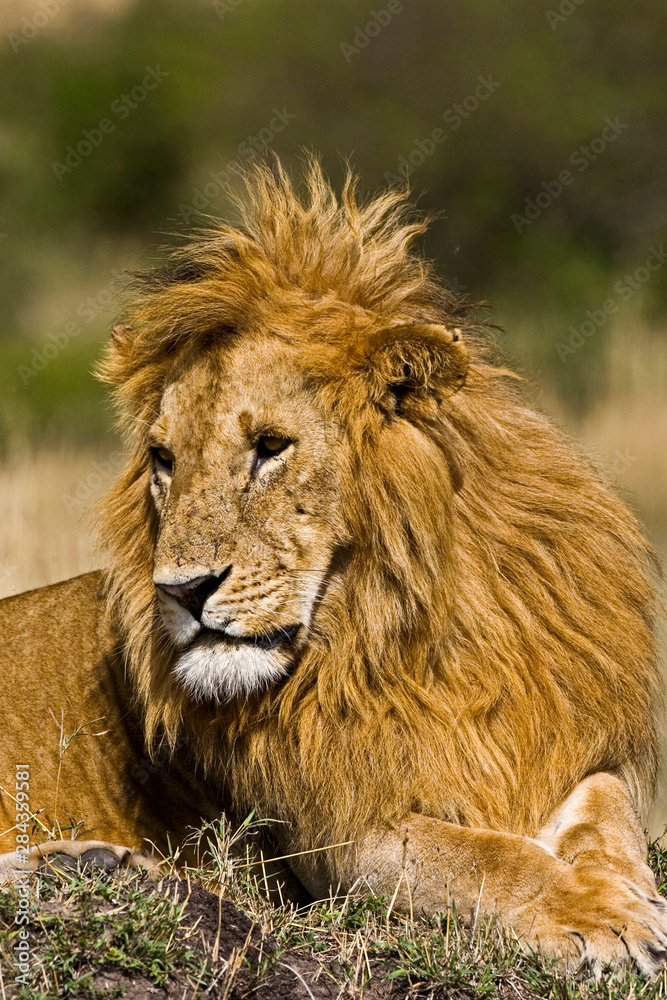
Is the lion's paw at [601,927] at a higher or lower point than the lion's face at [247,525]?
lower

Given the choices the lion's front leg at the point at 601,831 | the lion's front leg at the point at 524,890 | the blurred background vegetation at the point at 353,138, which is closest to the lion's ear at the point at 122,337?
the lion's front leg at the point at 524,890

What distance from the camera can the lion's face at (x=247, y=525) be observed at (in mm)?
3664

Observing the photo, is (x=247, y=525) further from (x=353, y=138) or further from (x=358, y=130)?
(x=358, y=130)

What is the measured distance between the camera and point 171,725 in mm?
4180

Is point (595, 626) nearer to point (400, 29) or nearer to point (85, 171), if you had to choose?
point (85, 171)

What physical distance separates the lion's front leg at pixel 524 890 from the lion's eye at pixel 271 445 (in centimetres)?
114

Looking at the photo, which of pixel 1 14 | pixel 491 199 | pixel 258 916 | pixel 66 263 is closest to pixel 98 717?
pixel 258 916

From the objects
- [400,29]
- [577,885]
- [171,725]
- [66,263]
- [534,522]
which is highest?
[400,29]

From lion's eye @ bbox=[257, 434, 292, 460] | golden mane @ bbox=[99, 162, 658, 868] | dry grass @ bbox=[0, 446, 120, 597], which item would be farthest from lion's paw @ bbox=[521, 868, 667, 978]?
dry grass @ bbox=[0, 446, 120, 597]

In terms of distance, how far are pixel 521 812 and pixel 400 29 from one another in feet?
79.6

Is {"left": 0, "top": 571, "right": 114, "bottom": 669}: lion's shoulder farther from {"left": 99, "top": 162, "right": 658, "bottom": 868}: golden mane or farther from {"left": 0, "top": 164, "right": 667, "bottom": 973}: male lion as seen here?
{"left": 99, "top": 162, "right": 658, "bottom": 868}: golden mane

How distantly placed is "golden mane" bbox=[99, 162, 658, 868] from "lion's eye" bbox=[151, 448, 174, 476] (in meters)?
0.16

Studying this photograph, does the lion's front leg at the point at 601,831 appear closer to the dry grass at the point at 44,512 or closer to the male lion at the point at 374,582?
the male lion at the point at 374,582

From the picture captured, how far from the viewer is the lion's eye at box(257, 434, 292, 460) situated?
378 cm
